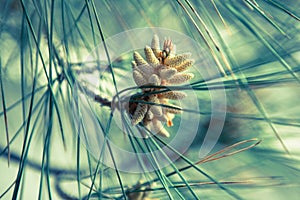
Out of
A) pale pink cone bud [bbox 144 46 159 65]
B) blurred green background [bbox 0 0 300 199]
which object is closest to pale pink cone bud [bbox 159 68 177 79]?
pale pink cone bud [bbox 144 46 159 65]

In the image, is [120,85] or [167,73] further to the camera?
[120,85]

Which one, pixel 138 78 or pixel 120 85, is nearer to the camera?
pixel 138 78

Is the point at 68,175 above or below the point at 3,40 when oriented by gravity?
below

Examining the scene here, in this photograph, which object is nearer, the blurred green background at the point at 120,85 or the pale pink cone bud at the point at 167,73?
the pale pink cone bud at the point at 167,73

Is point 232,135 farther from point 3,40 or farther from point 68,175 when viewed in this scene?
point 3,40

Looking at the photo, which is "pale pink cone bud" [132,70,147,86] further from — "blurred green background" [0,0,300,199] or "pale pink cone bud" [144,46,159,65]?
"blurred green background" [0,0,300,199]

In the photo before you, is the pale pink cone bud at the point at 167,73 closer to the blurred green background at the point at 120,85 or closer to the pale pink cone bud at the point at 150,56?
the pale pink cone bud at the point at 150,56

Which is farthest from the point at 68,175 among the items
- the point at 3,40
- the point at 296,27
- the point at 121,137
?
the point at 296,27

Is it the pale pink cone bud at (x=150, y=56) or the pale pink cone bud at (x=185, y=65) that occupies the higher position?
the pale pink cone bud at (x=150, y=56)

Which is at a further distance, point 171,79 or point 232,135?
point 232,135

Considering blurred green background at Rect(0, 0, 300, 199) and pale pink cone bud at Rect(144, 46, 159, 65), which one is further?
blurred green background at Rect(0, 0, 300, 199)

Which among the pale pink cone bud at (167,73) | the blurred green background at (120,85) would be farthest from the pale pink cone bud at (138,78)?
the blurred green background at (120,85)
